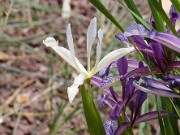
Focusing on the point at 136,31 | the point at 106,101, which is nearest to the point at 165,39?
the point at 136,31

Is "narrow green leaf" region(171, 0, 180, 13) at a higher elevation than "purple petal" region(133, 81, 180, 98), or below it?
higher

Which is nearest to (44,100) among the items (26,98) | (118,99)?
(26,98)

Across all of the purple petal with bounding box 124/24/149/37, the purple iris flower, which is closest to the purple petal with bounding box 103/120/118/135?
the purple iris flower

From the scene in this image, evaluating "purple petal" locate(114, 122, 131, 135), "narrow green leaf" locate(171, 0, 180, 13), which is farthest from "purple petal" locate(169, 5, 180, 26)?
"purple petal" locate(114, 122, 131, 135)

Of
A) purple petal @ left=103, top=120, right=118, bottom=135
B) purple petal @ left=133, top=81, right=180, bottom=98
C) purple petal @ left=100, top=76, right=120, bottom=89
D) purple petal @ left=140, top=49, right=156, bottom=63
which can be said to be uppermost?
purple petal @ left=140, top=49, right=156, bottom=63

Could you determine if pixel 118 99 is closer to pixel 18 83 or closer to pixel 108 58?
pixel 108 58

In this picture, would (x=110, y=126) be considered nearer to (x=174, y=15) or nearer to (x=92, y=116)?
(x=92, y=116)

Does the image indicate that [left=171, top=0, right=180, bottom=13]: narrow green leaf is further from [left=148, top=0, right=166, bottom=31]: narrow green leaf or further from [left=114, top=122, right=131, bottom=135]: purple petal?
[left=114, top=122, right=131, bottom=135]: purple petal

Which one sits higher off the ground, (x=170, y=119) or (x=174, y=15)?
(x=174, y=15)

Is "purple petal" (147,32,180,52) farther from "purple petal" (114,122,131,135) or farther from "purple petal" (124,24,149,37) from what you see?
"purple petal" (114,122,131,135)
